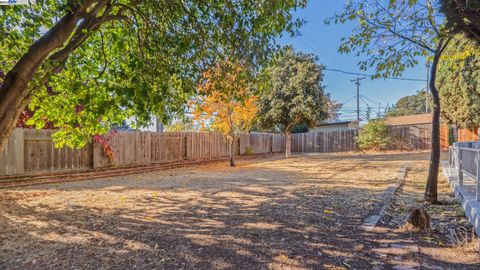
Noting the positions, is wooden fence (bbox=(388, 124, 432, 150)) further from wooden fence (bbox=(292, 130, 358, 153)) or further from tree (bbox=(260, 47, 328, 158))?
tree (bbox=(260, 47, 328, 158))

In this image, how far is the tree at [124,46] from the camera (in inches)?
133

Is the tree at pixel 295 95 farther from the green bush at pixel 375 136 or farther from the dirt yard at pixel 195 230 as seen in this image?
the dirt yard at pixel 195 230

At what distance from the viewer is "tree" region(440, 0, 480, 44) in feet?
9.83

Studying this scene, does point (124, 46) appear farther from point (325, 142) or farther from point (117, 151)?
point (325, 142)

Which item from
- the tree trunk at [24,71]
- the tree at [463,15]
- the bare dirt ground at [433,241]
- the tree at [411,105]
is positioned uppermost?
the tree at [411,105]

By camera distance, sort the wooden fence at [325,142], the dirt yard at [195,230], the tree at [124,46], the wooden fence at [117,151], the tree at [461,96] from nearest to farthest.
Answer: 1. the dirt yard at [195,230]
2. the tree at [124,46]
3. the wooden fence at [117,151]
4. the tree at [461,96]
5. the wooden fence at [325,142]

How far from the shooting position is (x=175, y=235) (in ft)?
10.9

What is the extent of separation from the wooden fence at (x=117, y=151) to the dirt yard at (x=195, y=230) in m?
2.30

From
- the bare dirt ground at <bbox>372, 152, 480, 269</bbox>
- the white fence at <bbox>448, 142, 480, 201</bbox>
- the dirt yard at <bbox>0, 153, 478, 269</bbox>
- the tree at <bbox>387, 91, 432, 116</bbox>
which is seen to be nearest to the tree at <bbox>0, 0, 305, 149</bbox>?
the dirt yard at <bbox>0, 153, 478, 269</bbox>

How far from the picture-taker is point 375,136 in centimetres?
2016

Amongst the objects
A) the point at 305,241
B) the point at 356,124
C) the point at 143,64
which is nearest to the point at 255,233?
the point at 305,241

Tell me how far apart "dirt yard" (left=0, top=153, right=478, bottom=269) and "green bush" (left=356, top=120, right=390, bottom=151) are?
1584 centimetres

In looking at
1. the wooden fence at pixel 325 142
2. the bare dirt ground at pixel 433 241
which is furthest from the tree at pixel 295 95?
the bare dirt ground at pixel 433 241

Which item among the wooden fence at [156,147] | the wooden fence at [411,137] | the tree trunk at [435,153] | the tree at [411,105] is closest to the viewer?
the tree trunk at [435,153]
